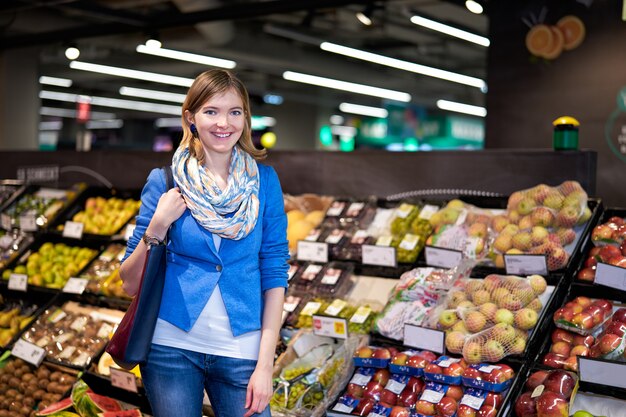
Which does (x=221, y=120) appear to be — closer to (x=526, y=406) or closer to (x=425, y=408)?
(x=425, y=408)

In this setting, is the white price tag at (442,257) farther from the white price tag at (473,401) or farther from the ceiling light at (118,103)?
the ceiling light at (118,103)

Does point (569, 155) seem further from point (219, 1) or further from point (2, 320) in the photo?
point (219, 1)

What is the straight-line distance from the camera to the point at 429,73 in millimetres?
15102

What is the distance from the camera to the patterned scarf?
6.79ft

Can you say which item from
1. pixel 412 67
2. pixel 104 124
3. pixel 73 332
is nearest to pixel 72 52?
pixel 73 332

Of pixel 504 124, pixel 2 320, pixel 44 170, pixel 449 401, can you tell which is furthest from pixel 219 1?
pixel 449 401

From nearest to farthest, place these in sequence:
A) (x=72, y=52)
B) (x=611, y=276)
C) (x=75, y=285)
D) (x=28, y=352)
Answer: (x=611, y=276), (x=28, y=352), (x=75, y=285), (x=72, y=52)

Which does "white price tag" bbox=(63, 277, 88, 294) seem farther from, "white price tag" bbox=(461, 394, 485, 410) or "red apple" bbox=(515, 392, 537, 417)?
"red apple" bbox=(515, 392, 537, 417)

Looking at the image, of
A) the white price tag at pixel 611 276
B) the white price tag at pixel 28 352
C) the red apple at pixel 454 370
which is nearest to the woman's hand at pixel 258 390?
the red apple at pixel 454 370

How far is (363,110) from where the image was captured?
877 inches

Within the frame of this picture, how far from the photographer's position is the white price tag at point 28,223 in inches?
200

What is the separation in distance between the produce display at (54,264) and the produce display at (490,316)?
7.87ft

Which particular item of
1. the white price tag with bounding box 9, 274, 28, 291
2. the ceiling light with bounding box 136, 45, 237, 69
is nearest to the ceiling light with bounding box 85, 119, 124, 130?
the ceiling light with bounding box 136, 45, 237, 69

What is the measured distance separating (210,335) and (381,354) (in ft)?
4.04
